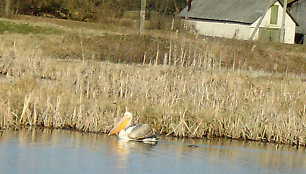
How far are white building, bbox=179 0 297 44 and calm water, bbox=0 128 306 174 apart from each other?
36535 millimetres

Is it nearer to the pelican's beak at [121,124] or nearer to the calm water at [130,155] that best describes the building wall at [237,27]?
the calm water at [130,155]

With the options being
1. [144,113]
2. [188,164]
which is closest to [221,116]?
[144,113]

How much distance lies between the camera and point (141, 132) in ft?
47.5

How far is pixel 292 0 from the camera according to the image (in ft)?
202

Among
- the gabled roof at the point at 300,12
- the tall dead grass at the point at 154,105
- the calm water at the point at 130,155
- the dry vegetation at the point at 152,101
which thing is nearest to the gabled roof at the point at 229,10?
the gabled roof at the point at 300,12

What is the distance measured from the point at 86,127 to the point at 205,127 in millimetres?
2785

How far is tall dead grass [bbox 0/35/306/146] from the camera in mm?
15047

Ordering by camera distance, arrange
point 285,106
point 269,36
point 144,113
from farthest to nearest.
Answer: point 269,36
point 285,106
point 144,113

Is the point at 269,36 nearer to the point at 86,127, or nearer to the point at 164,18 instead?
the point at 164,18

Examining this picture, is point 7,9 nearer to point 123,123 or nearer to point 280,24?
point 280,24

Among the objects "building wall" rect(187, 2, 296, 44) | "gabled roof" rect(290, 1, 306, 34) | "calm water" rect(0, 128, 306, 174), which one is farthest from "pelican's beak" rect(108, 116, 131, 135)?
"gabled roof" rect(290, 1, 306, 34)

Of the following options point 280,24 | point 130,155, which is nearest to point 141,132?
point 130,155

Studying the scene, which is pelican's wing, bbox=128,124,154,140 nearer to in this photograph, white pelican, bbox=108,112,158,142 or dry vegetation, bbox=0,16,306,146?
white pelican, bbox=108,112,158,142

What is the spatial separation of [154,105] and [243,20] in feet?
123
